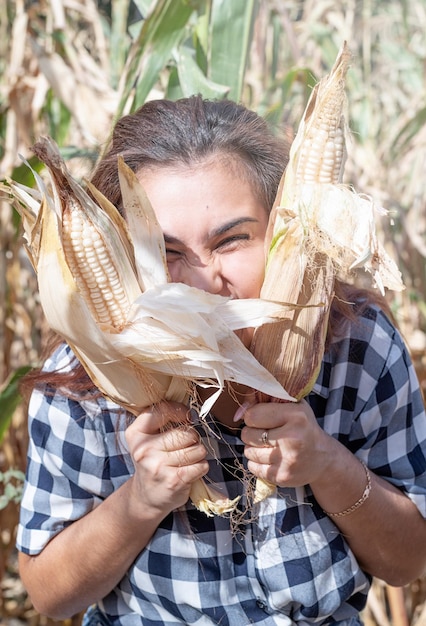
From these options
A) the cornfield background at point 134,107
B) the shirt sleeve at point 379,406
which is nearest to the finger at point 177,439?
the shirt sleeve at point 379,406

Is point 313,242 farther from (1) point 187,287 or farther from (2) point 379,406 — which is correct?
(2) point 379,406

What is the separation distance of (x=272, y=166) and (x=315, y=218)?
0.68 ft

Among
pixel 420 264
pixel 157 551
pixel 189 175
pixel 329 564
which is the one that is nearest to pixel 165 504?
pixel 157 551

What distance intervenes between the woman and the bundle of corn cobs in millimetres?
44

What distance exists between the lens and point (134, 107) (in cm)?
123

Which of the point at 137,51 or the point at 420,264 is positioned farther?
the point at 420,264

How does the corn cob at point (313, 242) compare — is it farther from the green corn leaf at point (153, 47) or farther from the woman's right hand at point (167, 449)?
the green corn leaf at point (153, 47)

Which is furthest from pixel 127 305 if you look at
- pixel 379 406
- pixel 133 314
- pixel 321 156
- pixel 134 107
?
pixel 134 107

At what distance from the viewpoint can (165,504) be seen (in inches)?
30.1

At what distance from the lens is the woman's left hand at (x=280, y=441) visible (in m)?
0.72

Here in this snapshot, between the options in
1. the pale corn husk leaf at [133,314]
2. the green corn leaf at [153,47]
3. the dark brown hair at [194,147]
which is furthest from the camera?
the green corn leaf at [153,47]

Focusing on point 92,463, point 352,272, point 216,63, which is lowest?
point 92,463

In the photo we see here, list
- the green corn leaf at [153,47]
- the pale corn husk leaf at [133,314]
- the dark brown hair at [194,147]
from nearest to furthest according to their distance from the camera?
the pale corn husk leaf at [133,314]
the dark brown hair at [194,147]
the green corn leaf at [153,47]

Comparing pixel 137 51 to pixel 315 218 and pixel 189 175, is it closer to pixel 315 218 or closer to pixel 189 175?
pixel 189 175
